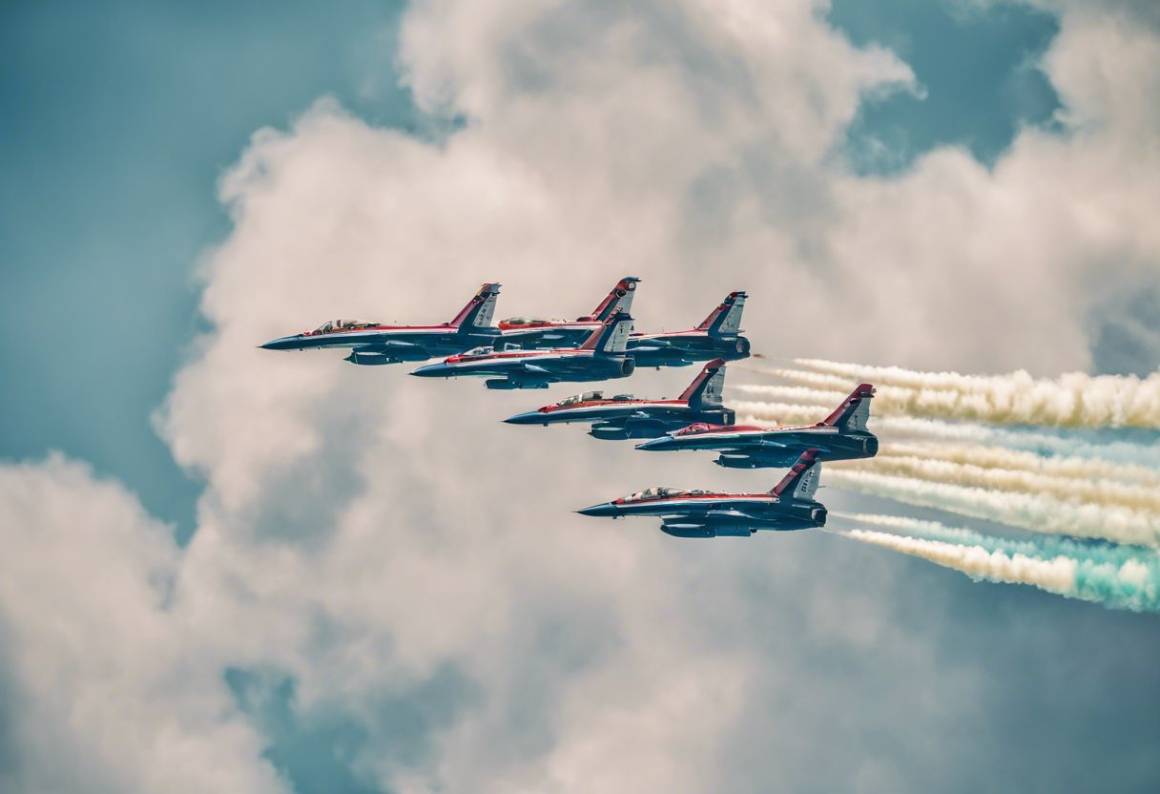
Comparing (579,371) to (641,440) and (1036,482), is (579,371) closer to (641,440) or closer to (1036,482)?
(641,440)

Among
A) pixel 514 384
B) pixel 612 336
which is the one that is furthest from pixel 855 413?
pixel 514 384

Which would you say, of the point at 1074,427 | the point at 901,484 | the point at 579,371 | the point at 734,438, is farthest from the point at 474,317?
the point at 1074,427

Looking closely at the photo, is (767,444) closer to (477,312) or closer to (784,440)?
(784,440)

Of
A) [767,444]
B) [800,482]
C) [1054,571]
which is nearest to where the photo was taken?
[1054,571]

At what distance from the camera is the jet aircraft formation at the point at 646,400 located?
147875 mm

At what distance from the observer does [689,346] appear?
520ft

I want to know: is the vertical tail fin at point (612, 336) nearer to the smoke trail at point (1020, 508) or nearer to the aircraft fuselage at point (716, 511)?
the aircraft fuselage at point (716, 511)

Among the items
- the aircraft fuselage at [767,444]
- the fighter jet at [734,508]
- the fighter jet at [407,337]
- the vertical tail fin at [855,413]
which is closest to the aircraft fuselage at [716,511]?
the fighter jet at [734,508]

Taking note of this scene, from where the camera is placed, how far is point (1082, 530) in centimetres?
13975

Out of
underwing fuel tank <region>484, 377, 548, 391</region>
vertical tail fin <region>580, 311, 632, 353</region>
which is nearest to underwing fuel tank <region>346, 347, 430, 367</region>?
underwing fuel tank <region>484, 377, 548, 391</region>

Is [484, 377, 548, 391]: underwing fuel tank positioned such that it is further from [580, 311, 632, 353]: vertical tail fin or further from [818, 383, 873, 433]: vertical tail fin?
[818, 383, 873, 433]: vertical tail fin

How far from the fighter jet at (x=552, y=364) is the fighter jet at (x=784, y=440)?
6.25 meters

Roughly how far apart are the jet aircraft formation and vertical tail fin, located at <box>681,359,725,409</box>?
2.8 inches

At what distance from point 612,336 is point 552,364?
4.69 meters
